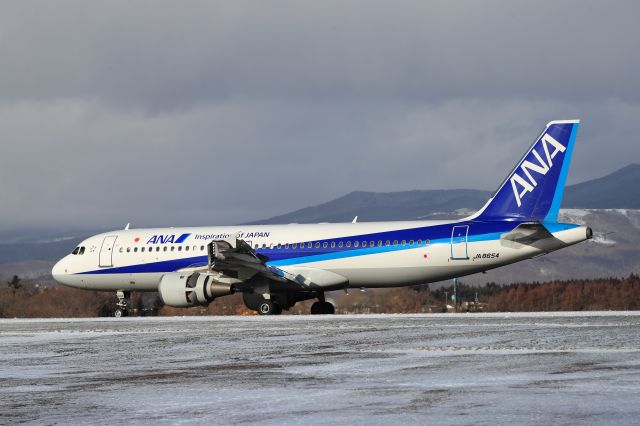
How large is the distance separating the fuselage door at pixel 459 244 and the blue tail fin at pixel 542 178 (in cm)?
143

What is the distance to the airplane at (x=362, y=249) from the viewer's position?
3581 cm

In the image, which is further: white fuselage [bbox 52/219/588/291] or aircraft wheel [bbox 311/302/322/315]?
aircraft wheel [bbox 311/302/322/315]

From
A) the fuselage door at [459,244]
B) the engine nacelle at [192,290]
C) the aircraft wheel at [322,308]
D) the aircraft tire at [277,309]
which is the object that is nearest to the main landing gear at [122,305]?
the engine nacelle at [192,290]

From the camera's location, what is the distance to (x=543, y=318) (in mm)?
28625

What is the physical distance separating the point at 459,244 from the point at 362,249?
3.58 metres

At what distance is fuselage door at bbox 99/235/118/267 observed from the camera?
141 feet

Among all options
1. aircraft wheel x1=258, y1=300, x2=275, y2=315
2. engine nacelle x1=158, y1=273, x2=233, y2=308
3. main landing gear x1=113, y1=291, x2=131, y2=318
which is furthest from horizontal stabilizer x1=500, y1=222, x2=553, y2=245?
main landing gear x1=113, y1=291, x2=131, y2=318

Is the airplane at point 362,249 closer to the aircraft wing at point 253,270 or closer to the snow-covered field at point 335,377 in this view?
the aircraft wing at point 253,270

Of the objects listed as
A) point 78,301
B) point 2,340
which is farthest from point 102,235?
point 2,340

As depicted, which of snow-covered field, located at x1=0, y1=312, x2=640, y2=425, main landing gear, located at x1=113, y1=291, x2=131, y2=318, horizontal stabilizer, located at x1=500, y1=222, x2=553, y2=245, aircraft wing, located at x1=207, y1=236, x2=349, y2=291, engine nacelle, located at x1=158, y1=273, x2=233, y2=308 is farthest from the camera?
main landing gear, located at x1=113, y1=291, x2=131, y2=318

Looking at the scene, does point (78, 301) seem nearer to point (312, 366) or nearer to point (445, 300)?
point (445, 300)

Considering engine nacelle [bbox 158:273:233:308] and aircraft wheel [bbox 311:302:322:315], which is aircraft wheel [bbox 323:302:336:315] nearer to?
aircraft wheel [bbox 311:302:322:315]

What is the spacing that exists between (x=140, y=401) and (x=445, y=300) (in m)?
43.0

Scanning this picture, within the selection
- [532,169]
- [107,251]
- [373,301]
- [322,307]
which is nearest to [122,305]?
[107,251]
